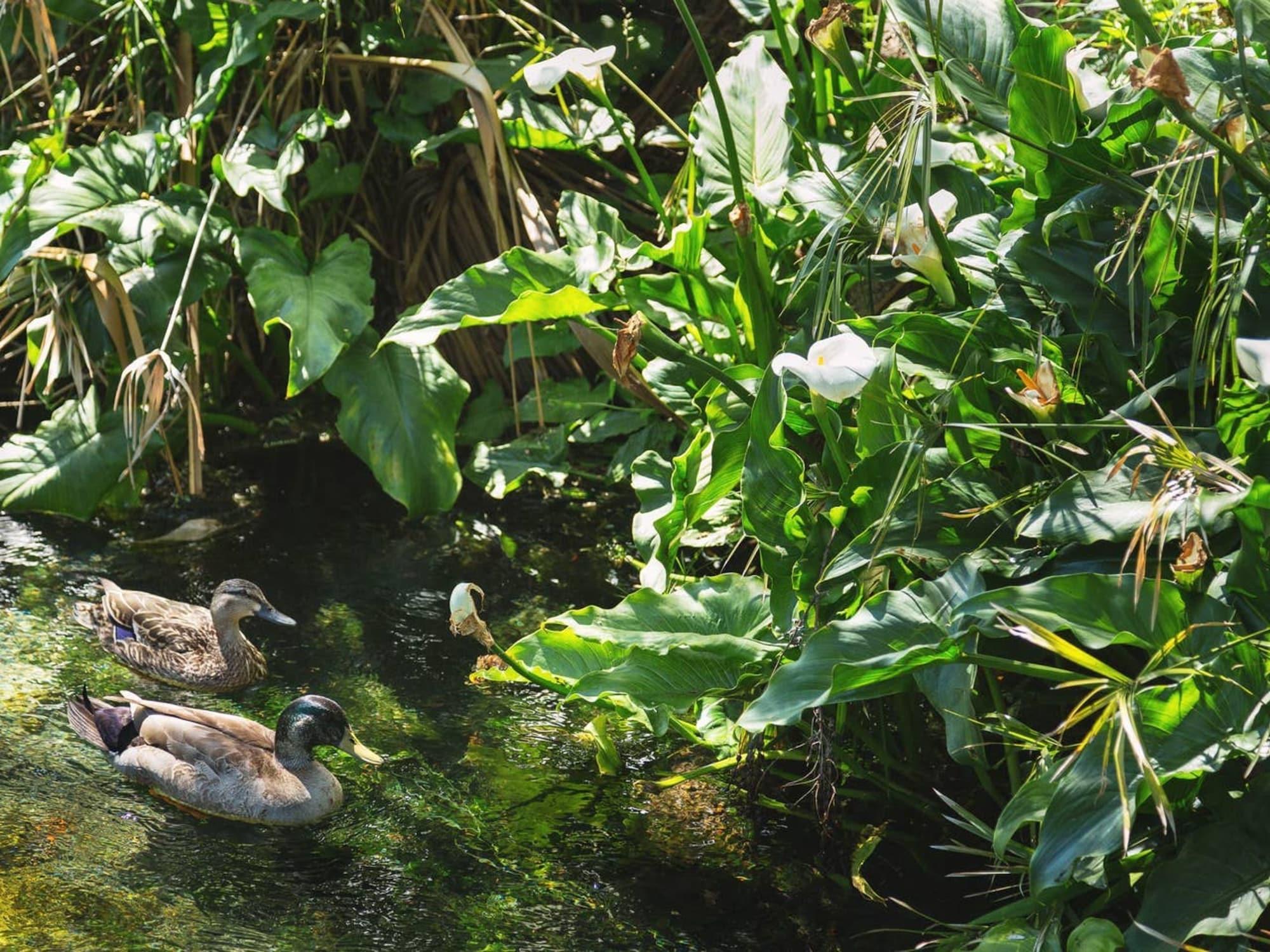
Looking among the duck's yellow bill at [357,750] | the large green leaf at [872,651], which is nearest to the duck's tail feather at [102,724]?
the duck's yellow bill at [357,750]

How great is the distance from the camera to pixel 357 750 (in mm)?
3600

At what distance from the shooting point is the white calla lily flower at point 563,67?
331 cm

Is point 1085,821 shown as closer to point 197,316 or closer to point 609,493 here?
point 609,493

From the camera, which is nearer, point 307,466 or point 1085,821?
point 1085,821

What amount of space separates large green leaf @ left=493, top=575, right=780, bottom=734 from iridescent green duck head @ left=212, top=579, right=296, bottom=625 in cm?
126

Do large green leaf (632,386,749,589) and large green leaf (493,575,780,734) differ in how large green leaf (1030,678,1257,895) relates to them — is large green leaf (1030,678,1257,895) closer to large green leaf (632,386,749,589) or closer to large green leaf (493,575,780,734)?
large green leaf (493,575,780,734)

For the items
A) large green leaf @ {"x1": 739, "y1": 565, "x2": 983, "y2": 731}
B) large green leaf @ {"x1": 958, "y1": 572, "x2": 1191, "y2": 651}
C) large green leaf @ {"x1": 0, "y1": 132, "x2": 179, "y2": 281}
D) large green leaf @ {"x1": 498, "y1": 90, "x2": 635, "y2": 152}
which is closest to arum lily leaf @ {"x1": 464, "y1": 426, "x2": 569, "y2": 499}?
large green leaf @ {"x1": 498, "y1": 90, "x2": 635, "y2": 152}

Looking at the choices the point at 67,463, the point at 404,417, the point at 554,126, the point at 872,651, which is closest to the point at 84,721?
the point at 67,463

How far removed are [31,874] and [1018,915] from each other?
2.10 m

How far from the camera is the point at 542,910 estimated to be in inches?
120

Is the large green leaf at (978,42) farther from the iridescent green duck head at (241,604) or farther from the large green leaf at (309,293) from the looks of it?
the iridescent green duck head at (241,604)

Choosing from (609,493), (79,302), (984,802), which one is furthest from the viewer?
(609,493)

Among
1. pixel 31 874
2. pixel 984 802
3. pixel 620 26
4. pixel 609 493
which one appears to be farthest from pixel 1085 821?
pixel 620 26

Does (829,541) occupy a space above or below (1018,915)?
above
